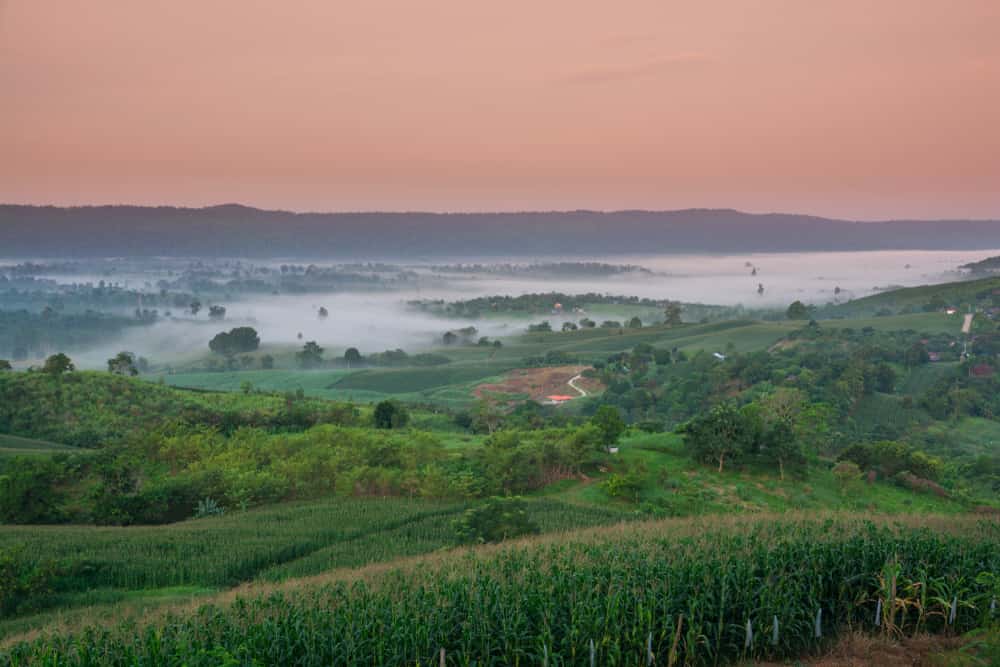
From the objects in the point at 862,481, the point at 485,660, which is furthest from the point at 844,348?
the point at 485,660

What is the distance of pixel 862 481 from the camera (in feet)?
107

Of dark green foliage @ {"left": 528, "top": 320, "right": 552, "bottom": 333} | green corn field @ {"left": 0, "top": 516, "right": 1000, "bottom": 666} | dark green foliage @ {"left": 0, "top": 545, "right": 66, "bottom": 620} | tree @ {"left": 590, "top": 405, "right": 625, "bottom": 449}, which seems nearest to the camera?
green corn field @ {"left": 0, "top": 516, "right": 1000, "bottom": 666}

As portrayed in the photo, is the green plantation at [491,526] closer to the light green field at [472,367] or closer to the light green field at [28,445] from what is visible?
the light green field at [28,445]

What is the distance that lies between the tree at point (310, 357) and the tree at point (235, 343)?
41.2 ft

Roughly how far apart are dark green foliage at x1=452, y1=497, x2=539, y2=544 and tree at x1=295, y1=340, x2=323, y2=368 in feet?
319

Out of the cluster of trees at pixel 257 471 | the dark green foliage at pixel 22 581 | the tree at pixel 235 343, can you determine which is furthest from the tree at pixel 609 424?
the tree at pixel 235 343

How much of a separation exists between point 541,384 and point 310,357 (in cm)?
4751

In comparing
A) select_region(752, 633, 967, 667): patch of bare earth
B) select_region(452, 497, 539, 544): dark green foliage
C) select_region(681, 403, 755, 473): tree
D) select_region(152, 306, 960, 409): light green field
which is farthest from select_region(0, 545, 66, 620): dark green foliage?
select_region(152, 306, 960, 409): light green field

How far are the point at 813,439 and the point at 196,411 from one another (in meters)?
36.5

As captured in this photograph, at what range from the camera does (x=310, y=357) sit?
382ft

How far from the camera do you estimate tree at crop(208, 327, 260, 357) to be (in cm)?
12422

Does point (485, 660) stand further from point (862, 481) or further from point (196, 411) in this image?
point (196, 411)

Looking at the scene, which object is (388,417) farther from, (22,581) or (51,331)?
(51,331)

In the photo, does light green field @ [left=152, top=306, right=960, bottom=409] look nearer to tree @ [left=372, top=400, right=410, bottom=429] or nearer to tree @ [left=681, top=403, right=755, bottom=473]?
tree @ [left=372, top=400, right=410, bottom=429]
